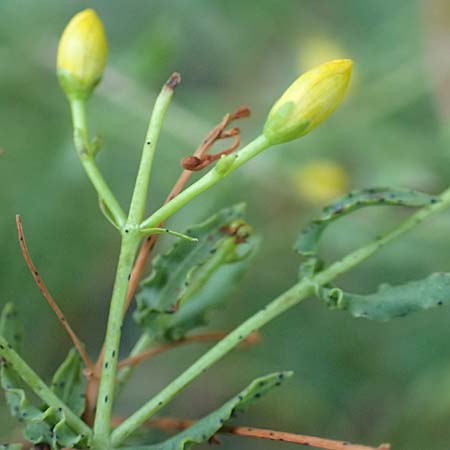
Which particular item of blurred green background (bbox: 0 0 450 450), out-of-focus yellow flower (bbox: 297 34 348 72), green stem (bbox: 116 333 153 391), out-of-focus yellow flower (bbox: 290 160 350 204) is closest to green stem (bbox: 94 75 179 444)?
green stem (bbox: 116 333 153 391)

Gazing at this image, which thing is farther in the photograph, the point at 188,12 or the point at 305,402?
the point at 188,12

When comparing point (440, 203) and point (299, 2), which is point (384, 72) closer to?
point (299, 2)

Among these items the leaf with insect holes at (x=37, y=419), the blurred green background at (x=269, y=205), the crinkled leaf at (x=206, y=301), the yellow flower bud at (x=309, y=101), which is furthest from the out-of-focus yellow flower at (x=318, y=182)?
the leaf with insect holes at (x=37, y=419)

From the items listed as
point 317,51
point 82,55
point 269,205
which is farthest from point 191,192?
point 317,51

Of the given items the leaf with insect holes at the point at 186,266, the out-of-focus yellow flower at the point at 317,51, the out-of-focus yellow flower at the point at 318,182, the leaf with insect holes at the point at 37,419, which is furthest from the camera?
the out-of-focus yellow flower at the point at 317,51

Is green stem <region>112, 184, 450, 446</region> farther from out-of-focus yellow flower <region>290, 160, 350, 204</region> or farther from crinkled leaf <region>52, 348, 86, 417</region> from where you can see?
out-of-focus yellow flower <region>290, 160, 350, 204</region>

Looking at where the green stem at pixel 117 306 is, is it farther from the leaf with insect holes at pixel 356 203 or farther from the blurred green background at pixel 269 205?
the blurred green background at pixel 269 205

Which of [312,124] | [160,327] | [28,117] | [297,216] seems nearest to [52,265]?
[28,117]
